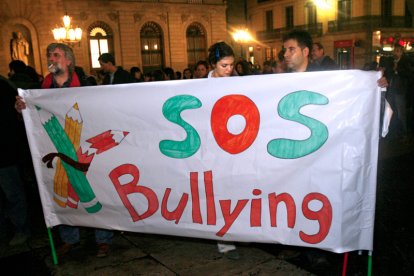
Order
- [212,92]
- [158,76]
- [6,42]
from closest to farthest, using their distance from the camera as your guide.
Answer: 1. [212,92]
2. [158,76]
3. [6,42]

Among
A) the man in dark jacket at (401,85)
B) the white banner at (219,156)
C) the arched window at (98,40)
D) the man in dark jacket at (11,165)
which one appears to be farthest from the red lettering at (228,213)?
the arched window at (98,40)

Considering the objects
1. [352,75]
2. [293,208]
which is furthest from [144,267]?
[352,75]

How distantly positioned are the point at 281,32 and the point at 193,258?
116 feet

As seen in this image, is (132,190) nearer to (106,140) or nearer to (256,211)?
(106,140)

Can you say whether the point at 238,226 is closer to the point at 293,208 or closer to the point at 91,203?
the point at 293,208

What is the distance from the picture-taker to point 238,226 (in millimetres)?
2762

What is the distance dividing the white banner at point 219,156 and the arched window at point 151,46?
22.3m

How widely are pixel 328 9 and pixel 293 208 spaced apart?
33.4 m

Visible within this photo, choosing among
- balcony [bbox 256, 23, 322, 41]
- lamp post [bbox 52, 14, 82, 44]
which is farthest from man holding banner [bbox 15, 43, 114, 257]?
balcony [bbox 256, 23, 322, 41]

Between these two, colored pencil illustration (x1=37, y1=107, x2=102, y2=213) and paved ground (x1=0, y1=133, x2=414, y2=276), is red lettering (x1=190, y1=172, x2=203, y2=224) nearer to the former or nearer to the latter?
paved ground (x1=0, y1=133, x2=414, y2=276)

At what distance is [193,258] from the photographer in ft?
11.0

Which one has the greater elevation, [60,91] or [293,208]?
[60,91]

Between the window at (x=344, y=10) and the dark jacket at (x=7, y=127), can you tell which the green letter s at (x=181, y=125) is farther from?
the window at (x=344, y=10)

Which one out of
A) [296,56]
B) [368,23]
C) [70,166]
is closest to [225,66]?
[296,56]
